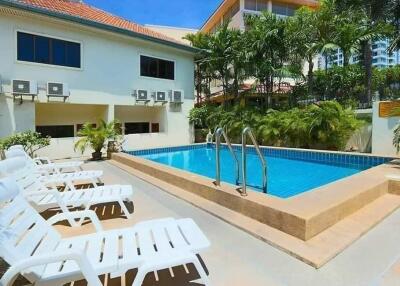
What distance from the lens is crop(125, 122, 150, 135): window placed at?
20.6 metres

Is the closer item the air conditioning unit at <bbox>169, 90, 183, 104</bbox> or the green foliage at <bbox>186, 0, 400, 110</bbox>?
the green foliage at <bbox>186, 0, 400, 110</bbox>

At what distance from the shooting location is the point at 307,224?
404 centimetres

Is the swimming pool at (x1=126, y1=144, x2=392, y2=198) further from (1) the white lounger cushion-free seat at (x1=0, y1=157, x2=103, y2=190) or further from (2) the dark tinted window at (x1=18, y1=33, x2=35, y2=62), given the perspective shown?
(2) the dark tinted window at (x1=18, y1=33, x2=35, y2=62)

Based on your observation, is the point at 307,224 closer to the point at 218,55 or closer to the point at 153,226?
the point at 153,226

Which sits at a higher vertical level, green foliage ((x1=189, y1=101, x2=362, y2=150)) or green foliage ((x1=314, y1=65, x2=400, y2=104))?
green foliage ((x1=314, y1=65, x2=400, y2=104))

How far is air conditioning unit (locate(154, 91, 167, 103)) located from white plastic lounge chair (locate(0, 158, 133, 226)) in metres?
14.2

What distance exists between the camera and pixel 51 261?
2375mm

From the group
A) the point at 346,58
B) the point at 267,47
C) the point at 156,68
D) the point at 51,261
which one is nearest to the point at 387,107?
the point at 346,58

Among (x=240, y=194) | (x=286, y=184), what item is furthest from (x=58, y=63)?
(x=240, y=194)

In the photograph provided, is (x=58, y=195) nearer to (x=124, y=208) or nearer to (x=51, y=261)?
(x=124, y=208)

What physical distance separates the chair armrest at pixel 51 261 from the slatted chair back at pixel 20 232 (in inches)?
5.8

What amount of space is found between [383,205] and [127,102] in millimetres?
15036

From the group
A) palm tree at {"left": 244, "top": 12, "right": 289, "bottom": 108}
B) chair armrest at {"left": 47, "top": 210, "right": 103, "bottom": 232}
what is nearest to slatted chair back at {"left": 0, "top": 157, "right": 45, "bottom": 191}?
chair armrest at {"left": 47, "top": 210, "right": 103, "bottom": 232}

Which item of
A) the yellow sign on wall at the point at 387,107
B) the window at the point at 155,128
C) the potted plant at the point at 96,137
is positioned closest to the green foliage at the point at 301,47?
the window at the point at 155,128
